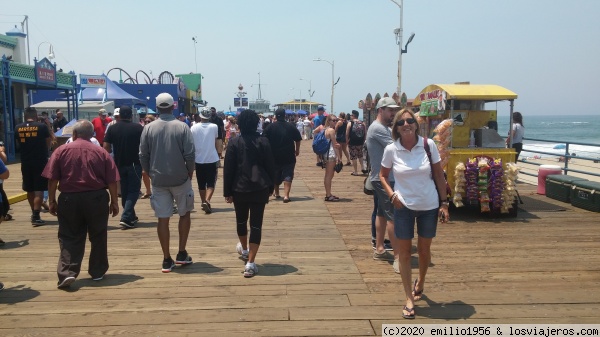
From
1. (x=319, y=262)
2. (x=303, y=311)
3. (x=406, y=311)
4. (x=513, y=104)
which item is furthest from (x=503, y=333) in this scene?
(x=513, y=104)

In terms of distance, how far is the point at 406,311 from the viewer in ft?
13.9

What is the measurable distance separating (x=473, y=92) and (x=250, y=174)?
4741 mm

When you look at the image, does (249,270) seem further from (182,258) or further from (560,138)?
(560,138)

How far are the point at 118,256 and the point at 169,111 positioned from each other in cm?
188

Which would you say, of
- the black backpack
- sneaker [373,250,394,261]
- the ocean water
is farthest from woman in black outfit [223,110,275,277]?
the black backpack

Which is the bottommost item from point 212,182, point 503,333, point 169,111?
point 503,333

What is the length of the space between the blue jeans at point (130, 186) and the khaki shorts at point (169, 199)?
2.35m

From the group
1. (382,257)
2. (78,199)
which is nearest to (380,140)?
(382,257)

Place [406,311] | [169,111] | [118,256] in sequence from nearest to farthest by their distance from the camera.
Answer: [406,311] < [169,111] < [118,256]

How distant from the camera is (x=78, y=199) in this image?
5.01 m

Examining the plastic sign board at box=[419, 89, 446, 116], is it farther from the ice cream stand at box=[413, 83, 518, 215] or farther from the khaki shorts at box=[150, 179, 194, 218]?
the khaki shorts at box=[150, 179, 194, 218]

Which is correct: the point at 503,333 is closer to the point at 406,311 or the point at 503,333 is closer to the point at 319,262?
the point at 406,311

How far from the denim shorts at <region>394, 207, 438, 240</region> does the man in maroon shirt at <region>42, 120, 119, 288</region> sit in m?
2.81

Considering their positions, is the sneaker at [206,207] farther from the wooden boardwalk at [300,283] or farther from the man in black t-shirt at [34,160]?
the man in black t-shirt at [34,160]
